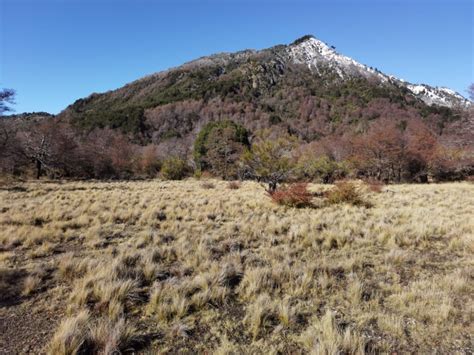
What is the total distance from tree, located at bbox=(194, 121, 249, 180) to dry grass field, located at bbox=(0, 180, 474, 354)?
2572 centimetres

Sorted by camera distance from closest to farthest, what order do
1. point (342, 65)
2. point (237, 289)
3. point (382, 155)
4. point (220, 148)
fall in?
point (237, 289) < point (382, 155) < point (220, 148) < point (342, 65)

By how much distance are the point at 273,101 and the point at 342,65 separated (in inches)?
1998

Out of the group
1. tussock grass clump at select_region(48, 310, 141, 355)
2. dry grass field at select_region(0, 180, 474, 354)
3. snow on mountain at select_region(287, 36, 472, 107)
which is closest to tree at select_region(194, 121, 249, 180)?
dry grass field at select_region(0, 180, 474, 354)

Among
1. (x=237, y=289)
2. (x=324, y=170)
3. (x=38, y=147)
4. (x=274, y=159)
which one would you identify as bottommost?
(x=237, y=289)

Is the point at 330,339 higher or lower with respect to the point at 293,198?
lower

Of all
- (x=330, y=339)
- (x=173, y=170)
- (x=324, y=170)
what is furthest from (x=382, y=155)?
(x=330, y=339)

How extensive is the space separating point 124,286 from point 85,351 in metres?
1.20

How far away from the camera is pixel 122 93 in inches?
4786

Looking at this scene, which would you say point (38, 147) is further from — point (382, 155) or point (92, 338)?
point (382, 155)

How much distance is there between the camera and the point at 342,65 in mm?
121875

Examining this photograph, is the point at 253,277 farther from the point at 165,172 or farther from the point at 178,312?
the point at 165,172

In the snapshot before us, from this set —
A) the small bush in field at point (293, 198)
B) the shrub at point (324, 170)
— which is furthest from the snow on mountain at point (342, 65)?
the small bush in field at point (293, 198)

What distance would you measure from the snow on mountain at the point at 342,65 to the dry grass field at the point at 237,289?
117589 millimetres

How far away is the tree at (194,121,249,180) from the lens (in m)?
35.0
